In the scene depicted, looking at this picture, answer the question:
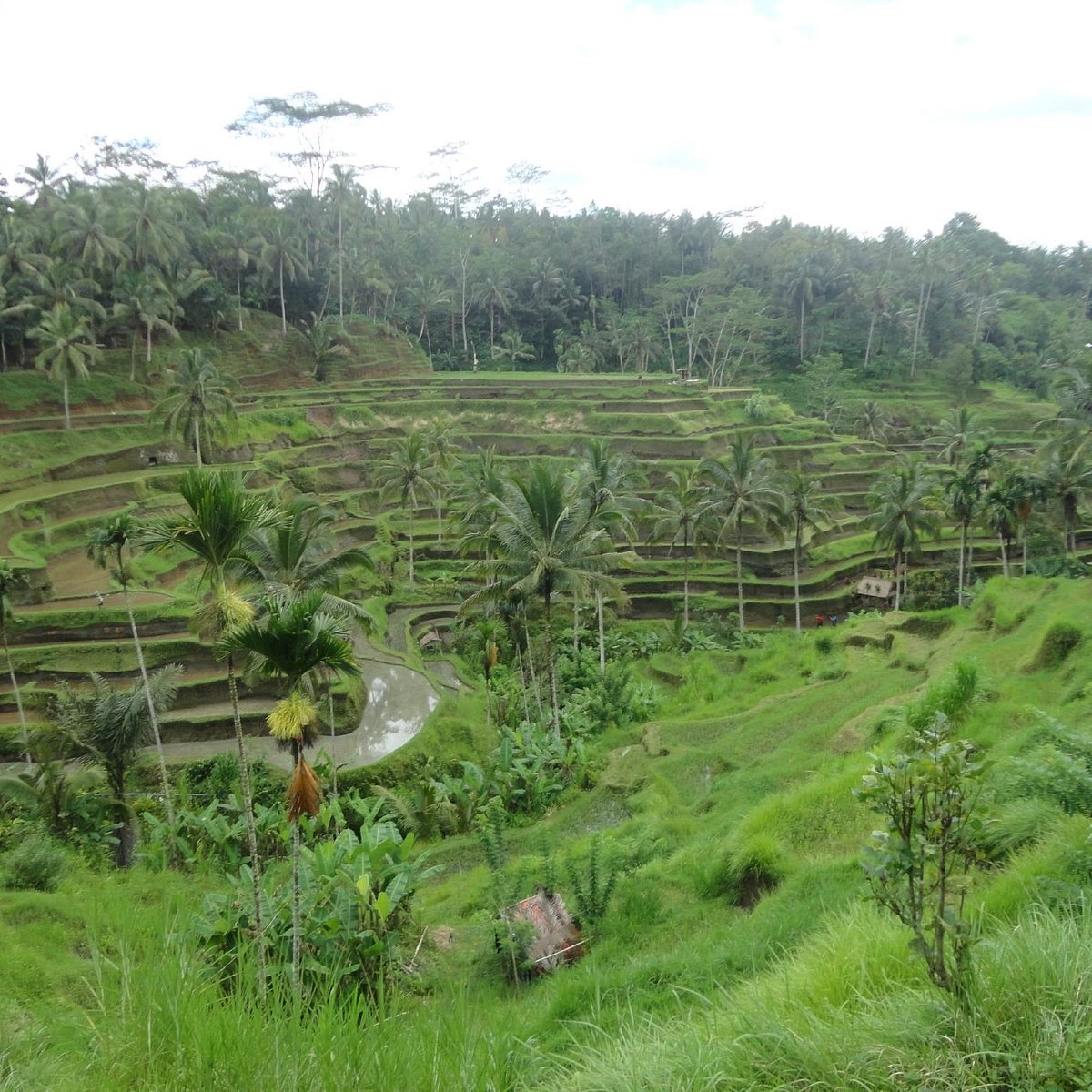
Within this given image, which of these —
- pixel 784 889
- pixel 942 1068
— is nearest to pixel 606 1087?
pixel 942 1068

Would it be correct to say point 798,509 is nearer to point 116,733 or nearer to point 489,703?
point 489,703

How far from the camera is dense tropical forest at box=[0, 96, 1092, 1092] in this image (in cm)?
→ 334

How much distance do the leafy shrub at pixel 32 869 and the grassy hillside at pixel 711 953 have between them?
0.44 metres

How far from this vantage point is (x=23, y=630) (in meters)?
21.5

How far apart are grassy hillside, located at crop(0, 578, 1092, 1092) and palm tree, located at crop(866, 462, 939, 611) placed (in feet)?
45.3

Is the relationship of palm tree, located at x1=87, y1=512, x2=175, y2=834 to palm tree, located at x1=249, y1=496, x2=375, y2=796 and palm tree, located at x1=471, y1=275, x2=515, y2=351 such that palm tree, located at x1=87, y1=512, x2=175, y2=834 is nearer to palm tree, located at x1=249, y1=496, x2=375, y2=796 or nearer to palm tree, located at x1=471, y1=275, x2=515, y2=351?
palm tree, located at x1=249, y1=496, x2=375, y2=796

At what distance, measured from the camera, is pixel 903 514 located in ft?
102

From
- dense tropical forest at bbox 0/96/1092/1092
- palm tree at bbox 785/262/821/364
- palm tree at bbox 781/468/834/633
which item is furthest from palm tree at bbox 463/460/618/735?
palm tree at bbox 785/262/821/364

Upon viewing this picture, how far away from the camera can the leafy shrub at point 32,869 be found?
1137cm

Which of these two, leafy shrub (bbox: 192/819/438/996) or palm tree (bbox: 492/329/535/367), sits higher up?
palm tree (bbox: 492/329/535/367)

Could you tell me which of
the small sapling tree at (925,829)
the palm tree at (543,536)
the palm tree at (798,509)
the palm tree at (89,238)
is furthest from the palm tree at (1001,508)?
the palm tree at (89,238)

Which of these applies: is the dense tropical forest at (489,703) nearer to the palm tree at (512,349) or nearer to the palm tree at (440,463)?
the palm tree at (440,463)

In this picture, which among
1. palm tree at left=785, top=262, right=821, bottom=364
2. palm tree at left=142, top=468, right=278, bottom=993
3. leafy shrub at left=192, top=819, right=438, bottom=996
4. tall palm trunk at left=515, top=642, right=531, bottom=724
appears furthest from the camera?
palm tree at left=785, top=262, right=821, bottom=364

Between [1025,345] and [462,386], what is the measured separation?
57.0 metres
